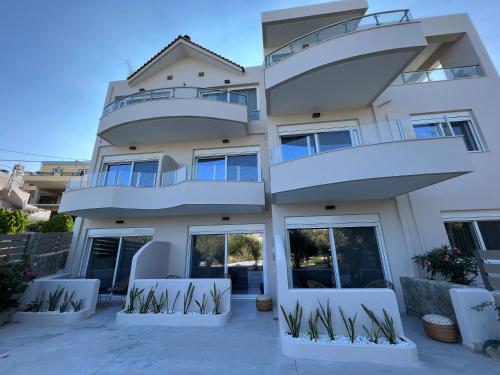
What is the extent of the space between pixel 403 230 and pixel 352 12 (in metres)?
9.33

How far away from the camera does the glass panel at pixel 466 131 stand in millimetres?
7477

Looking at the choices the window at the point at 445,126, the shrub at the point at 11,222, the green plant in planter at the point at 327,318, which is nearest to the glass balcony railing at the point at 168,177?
the green plant in planter at the point at 327,318

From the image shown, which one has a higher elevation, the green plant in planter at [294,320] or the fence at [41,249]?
the fence at [41,249]

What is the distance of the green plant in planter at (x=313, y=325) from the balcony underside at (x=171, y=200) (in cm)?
413

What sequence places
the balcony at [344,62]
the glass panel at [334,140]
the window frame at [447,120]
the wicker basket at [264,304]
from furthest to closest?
the glass panel at [334,140] < the window frame at [447,120] < the wicker basket at [264,304] < the balcony at [344,62]

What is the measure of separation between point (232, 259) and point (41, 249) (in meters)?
7.71

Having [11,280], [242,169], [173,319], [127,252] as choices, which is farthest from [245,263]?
[11,280]

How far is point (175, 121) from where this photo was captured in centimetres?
891

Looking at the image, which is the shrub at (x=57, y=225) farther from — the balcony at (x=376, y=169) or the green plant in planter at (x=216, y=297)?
the balcony at (x=376, y=169)

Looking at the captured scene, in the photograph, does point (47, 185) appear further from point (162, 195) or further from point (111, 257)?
point (162, 195)

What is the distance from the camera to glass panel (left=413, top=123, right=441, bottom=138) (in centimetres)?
777

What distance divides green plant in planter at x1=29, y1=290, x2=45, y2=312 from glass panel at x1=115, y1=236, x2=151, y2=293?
2544 millimetres

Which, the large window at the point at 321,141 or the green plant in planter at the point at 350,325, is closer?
the green plant in planter at the point at 350,325

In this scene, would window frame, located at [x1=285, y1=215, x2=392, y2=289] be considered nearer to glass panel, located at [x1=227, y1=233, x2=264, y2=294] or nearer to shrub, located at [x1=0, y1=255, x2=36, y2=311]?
glass panel, located at [x1=227, y1=233, x2=264, y2=294]
